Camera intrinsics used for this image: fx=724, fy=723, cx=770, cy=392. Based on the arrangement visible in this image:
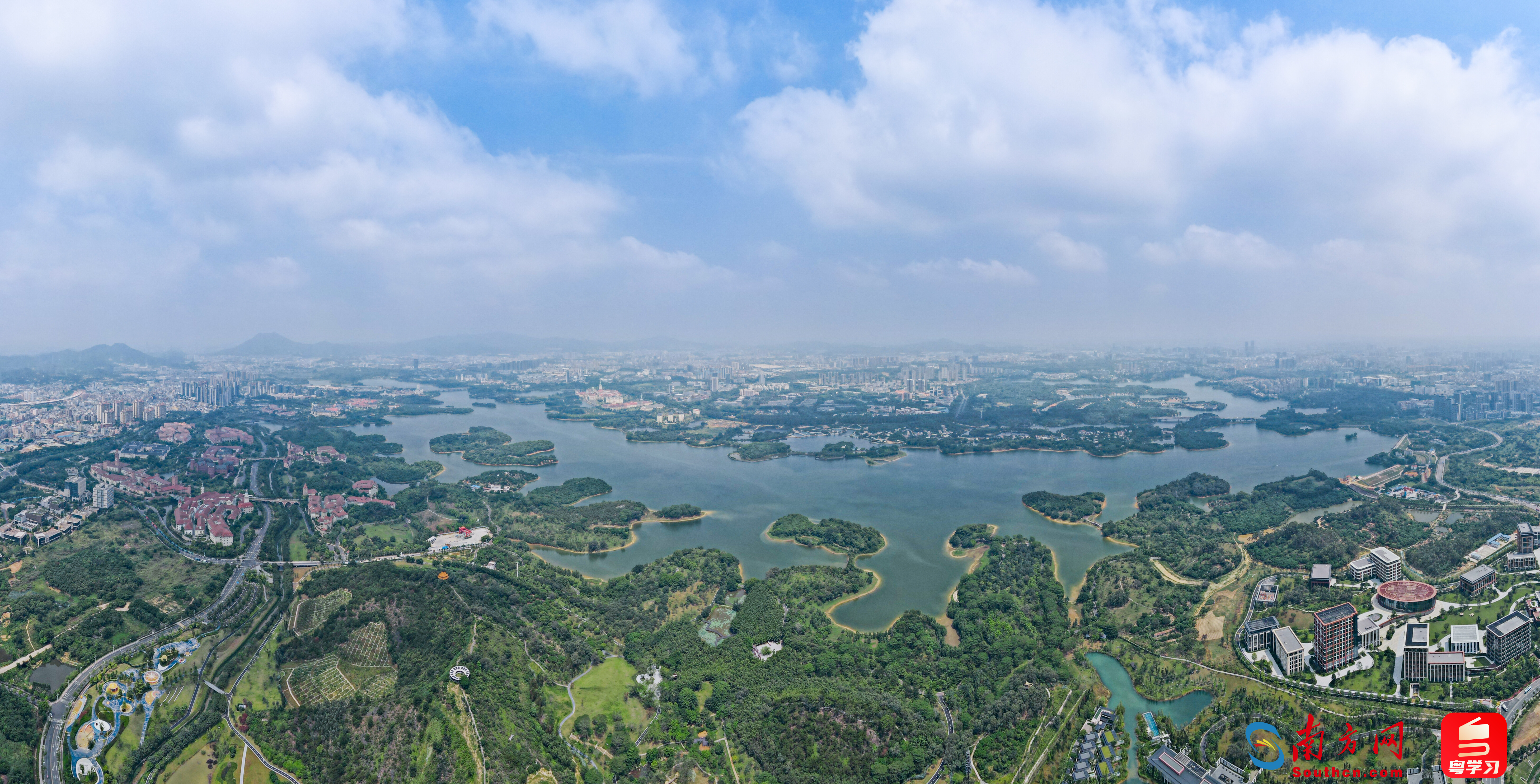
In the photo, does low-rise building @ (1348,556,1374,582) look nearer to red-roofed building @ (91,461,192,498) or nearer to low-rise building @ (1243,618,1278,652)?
low-rise building @ (1243,618,1278,652)

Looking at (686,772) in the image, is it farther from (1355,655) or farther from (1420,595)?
(1420,595)

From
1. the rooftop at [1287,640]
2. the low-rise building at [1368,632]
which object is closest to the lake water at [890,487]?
the rooftop at [1287,640]

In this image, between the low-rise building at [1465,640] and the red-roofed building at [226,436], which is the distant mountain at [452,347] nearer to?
the red-roofed building at [226,436]

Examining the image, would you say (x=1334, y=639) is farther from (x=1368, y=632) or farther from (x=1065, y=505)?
(x=1065, y=505)

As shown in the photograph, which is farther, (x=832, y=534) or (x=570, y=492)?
(x=570, y=492)

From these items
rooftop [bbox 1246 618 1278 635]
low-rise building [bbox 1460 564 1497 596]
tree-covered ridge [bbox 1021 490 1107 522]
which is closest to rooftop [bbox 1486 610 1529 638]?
low-rise building [bbox 1460 564 1497 596]

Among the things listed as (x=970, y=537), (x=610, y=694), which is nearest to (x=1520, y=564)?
(x=970, y=537)
